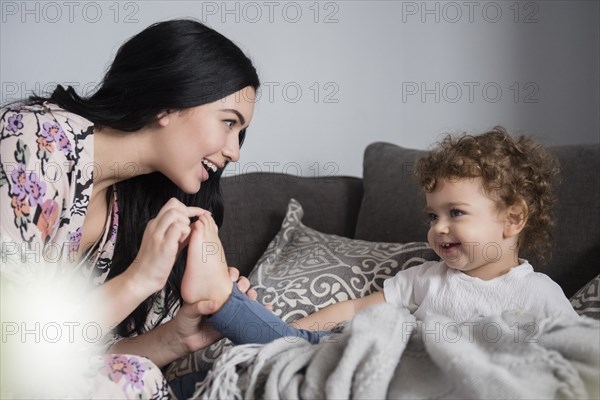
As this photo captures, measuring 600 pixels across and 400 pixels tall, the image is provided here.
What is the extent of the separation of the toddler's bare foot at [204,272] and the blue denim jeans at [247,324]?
2cm

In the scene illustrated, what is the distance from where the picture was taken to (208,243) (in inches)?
49.1

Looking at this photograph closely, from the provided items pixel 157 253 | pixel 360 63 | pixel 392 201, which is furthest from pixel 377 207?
pixel 157 253

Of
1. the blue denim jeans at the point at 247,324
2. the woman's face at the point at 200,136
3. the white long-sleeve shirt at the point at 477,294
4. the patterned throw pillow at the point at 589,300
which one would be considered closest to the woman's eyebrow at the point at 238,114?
the woman's face at the point at 200,136

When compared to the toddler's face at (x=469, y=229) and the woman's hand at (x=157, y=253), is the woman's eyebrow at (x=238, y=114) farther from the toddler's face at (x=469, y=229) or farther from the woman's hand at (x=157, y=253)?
the toddler's face at (x=469, y=229)

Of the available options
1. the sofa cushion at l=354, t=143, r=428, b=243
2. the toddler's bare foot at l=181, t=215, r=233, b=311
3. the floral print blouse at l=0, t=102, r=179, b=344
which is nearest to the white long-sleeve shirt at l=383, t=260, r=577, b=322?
the sofa cushion at l=354, t=143, r=428, b=243

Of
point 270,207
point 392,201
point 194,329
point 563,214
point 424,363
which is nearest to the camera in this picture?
point 424,363

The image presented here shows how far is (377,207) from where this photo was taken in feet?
6.09

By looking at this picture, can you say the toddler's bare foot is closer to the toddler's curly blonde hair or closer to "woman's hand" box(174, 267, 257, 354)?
"woman's hand" box(174, 267, 257, 354)

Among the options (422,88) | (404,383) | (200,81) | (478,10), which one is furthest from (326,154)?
(404,383)

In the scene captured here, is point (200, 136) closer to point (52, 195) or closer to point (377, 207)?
point (52, 195)

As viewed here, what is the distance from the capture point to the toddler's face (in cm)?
140

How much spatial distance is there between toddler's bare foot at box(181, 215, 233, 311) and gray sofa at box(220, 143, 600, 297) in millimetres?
646

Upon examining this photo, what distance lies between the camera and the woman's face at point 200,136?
54.4 inches

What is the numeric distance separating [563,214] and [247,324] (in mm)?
782
